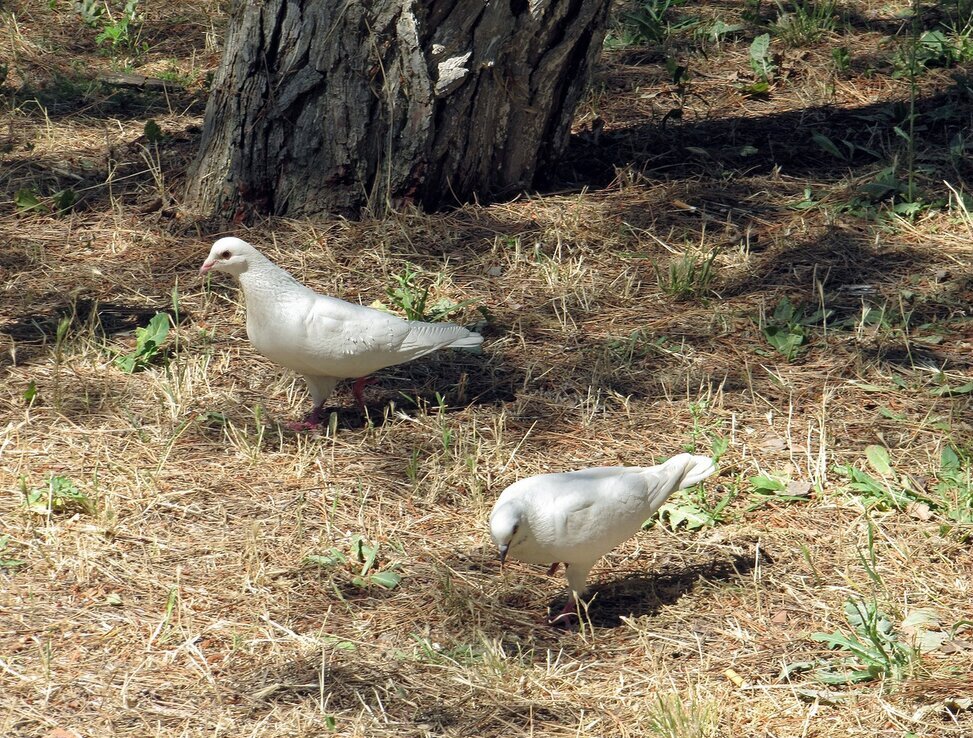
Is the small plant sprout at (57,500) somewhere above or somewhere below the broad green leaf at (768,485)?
above

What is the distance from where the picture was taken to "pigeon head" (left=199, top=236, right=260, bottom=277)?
4453 millimetres

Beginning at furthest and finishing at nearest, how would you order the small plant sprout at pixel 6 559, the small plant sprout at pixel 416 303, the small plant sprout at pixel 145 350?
the small plant sprout at pixel 416 303
the small plant sprout at pixel 145 350
the small plant sprout at pixel 6 559

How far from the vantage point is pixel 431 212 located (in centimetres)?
601

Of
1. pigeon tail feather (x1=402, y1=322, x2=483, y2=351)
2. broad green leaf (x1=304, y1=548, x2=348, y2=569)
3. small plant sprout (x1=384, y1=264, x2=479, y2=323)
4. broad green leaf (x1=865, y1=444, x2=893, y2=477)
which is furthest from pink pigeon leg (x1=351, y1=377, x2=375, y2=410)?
broad green leaf (x1=865, y1=444, x2=893, y2=477)

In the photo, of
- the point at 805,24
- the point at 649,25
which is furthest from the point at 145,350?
the point at 805,24

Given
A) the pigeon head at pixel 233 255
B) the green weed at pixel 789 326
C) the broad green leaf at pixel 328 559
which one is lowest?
the broad green leaf at pixel 328 559

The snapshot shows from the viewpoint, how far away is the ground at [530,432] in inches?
128

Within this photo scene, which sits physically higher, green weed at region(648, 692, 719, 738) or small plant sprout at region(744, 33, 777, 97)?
small plant sprout at region(744, 33, 777, 97)

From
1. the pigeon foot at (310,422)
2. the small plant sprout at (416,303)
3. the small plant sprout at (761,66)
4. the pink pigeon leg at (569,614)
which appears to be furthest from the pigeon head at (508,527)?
the small plant sprout at (761,66)

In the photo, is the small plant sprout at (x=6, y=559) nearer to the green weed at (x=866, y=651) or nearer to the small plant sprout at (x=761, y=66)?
the green weed at (x=866, y=651)

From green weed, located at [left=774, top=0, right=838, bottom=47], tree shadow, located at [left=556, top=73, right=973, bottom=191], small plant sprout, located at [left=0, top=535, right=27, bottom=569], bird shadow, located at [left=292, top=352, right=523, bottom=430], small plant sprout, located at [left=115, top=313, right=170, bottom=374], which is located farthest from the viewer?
green weed, located at [left=774, top=0, right=838, bottom=47]

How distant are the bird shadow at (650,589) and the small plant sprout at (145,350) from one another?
6.82ft

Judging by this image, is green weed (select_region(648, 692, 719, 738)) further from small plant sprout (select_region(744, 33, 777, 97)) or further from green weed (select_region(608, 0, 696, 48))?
green weed (select_region(608, 0, 696, 48))

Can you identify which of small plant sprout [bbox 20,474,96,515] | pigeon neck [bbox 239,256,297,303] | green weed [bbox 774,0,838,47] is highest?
green weed [bbox 774,0,838,47]
